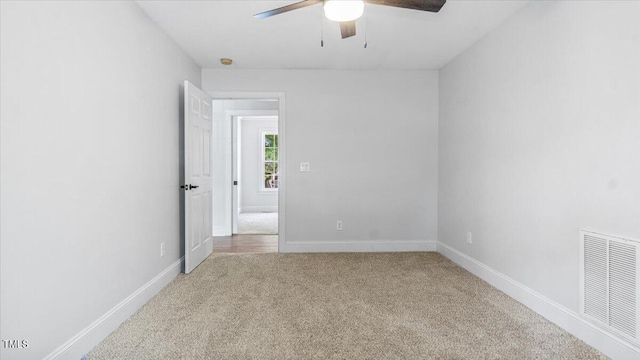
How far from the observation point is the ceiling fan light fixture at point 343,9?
184 cm

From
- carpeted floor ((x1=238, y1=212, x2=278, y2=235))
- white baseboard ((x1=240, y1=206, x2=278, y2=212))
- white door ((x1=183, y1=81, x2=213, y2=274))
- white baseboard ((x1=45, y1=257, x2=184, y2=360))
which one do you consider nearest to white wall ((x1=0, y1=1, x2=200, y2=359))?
white baseboard ((x1=45, y1=257, x2=184, y2=360))

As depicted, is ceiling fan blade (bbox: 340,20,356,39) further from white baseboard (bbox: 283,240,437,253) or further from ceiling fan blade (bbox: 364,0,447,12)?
white baseboard (bbox: 283,240,437,253)

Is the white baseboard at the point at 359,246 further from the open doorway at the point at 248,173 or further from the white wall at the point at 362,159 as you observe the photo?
the open doorway at the point at 248,173

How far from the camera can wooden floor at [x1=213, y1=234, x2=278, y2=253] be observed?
14.4 feet

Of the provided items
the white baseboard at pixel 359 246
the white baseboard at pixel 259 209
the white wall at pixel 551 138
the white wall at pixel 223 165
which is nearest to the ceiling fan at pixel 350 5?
the white wall at pixel 551 138

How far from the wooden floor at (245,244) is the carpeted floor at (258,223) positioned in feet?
1.31

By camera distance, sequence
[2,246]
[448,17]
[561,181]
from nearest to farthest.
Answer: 1. [2,246]
2. [561,181]
3. [448,17]

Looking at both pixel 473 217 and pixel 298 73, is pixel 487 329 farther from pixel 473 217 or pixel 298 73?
pixel 298 73

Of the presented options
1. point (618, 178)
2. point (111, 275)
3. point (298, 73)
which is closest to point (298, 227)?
point (298, 73)

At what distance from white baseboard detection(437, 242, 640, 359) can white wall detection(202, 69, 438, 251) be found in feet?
3.81

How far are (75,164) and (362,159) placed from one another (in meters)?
3.11

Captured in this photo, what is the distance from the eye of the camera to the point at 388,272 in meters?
3.37

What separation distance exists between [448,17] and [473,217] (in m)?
1.93

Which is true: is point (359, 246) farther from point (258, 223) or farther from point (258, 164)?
point (258, 164)
